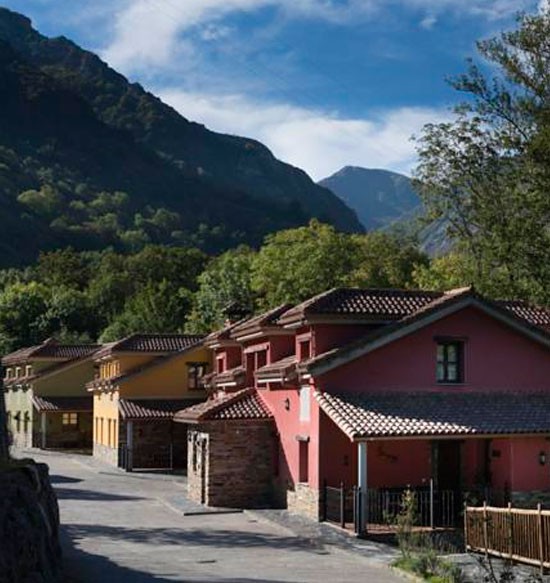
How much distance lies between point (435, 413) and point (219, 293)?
194ft

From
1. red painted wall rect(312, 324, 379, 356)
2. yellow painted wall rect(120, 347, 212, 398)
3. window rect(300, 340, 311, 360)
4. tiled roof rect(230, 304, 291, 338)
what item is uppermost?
tiled roof rect(230, 304, 291, 338)

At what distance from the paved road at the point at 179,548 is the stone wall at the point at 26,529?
2.00 m

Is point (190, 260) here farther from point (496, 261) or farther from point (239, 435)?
point (239, 435)

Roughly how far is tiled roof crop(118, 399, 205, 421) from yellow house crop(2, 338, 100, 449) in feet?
39.6

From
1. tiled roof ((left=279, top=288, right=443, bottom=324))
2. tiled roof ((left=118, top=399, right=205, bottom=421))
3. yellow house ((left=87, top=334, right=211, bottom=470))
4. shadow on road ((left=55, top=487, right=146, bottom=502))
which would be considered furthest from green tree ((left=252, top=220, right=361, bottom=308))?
tiled roof ((left=279, top=288, right=443, bottom=324))

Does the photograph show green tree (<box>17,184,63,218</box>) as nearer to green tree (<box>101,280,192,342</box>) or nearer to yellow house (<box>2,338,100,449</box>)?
green tree (<box>101,280,192,342</box>)

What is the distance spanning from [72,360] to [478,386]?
35.5 metres

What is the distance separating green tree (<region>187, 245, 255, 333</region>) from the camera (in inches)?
3278

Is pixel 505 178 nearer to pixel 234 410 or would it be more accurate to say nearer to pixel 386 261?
pixel 234 410

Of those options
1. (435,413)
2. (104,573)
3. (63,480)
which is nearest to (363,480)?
(435,413)

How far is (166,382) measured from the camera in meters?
46.4

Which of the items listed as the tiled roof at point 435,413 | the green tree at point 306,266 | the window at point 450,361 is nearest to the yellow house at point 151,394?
the window at point 450,361

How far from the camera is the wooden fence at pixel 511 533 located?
770 inches

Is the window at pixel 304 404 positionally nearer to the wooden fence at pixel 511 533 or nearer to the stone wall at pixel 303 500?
the stone wall at pixel 303 500
